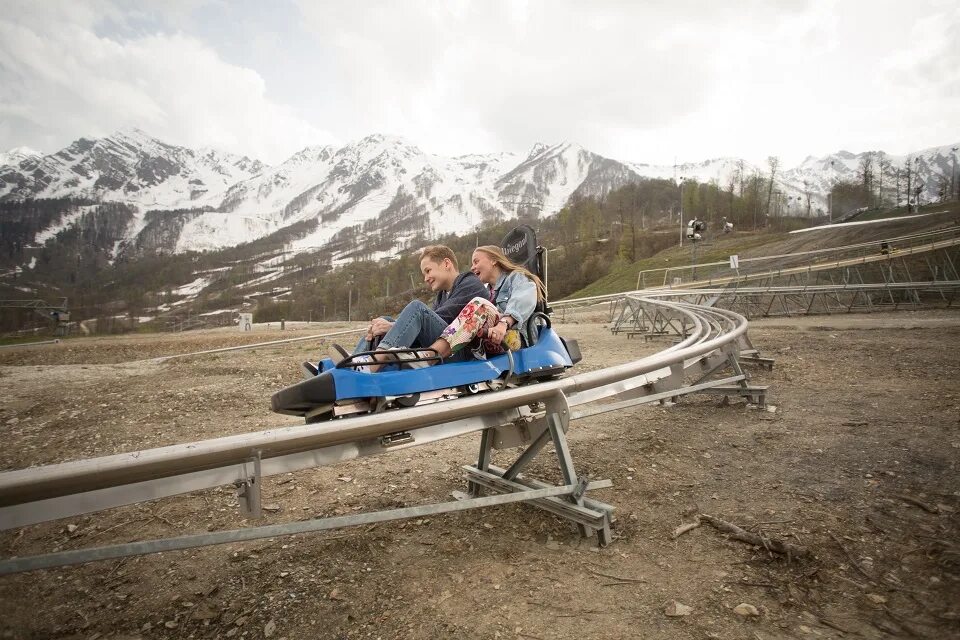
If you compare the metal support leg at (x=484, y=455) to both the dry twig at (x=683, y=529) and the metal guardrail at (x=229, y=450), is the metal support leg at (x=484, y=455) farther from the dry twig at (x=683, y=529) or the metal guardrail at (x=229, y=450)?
the dry twig at (x=683, y=529)

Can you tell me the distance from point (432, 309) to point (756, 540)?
2641 millimetres

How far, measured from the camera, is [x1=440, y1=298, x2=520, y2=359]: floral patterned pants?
3301 mm

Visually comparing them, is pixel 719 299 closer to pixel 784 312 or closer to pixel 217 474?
pixel 784 312

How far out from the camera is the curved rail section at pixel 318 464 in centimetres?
178

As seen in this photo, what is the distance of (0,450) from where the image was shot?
5.95 m

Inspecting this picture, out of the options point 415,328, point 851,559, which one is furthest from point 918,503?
point 415,328

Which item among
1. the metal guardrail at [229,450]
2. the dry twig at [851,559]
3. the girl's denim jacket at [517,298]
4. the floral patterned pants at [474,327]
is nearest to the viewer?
the metal guardrail at [229,450]

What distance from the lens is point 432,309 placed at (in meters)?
3.78

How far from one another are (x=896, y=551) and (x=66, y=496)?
4.12 meters

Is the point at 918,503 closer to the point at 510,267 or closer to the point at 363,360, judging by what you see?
the point at 510,267

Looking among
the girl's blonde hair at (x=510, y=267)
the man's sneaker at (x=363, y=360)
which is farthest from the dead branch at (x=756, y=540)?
the man's sneaker at (x=363, y=360)

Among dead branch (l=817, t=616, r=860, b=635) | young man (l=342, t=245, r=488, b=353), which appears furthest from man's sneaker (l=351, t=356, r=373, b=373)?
dead branch (l=817, t=616, r=860, b=635)

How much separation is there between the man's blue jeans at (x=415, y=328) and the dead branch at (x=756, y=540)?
7.43 feet

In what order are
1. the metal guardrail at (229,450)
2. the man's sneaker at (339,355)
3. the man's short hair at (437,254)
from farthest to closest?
the man's short hair at (437,254) < the man's sneaker at (339,355) < the metal guardrail at (229,450)
